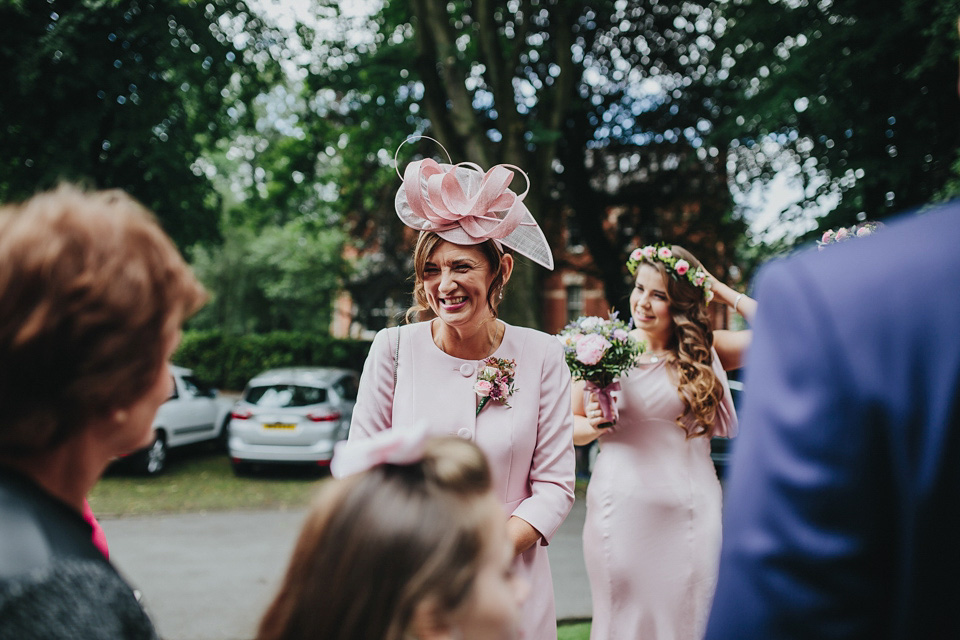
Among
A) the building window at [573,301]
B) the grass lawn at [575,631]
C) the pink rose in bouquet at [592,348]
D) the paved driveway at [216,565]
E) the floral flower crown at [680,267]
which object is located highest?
the building window at [573,301]

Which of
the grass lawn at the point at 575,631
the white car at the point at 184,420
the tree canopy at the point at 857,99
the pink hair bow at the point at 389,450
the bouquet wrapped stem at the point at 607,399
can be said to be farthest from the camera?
the white car at the point at 184,420

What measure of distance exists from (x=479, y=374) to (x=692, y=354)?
1.60 meters

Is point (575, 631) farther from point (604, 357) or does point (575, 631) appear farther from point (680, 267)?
point (680, 267)

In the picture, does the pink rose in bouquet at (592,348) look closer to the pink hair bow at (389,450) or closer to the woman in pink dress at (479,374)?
the woman in pink dress at (479,374)

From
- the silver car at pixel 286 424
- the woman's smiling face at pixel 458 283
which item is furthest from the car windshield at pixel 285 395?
the woman's smiling face at pixel 458 283

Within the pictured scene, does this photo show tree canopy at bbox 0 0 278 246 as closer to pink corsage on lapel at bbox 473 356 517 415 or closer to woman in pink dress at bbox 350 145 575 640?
Result: woman in pink dress at bbox 350 145 575 640

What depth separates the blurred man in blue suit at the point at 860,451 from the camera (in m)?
0.73

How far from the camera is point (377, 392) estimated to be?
2.40 m

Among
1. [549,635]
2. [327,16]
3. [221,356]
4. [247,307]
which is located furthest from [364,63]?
[247,307]

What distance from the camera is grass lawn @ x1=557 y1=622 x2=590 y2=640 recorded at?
4906 mm

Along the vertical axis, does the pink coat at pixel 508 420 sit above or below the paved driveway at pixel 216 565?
above

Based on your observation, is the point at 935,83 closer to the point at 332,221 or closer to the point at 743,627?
the point at 743,627

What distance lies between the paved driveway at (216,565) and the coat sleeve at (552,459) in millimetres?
2756

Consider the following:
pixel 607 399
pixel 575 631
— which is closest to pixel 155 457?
pixel 575 631
